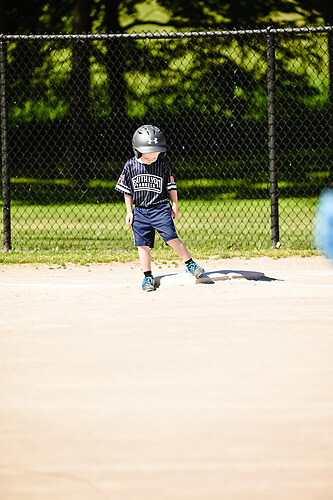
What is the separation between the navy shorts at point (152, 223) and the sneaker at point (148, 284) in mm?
382

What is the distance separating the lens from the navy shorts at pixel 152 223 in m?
7.25

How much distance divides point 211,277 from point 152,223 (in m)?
0.62

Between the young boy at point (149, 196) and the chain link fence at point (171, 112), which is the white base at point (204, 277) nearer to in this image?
the young boy at point (149, 196)

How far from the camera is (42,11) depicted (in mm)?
25281

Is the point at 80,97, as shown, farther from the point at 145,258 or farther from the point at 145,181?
the point at 145,258

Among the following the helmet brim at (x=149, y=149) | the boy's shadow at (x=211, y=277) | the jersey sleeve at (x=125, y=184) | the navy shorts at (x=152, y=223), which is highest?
the helmet brim at (x=149, y=149)

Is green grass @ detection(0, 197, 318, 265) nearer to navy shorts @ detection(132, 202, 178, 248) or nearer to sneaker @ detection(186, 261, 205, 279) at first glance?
navy shorts @ detection(132, 202, 178, 248)

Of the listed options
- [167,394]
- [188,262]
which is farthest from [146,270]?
[167,394]

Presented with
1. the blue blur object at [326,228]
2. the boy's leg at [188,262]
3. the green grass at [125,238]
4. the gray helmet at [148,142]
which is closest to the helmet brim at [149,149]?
the gray helmet at [148,142]

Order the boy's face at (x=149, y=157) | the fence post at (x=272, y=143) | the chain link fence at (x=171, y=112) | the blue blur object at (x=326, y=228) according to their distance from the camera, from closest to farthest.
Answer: the boy's face at (x=149, y=157), the blue blur object at (x=326, y=228), the fence post at (x=272, y=143), the chain link fence at (x=171, y=112)

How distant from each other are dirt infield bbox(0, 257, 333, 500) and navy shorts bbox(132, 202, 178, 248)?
2.08 ft

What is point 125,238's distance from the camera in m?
10.7

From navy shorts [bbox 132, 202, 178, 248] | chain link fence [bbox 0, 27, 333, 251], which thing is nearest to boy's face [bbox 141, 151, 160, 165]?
navy shorts [bbox 132, 202, 178, 248]

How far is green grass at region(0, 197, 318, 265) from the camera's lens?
8.83 metres
